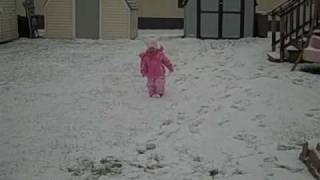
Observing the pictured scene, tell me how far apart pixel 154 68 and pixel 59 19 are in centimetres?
1100

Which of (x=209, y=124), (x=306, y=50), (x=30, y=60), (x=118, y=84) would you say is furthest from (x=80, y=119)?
(x=30, y=60)

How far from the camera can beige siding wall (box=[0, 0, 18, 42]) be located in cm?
1848

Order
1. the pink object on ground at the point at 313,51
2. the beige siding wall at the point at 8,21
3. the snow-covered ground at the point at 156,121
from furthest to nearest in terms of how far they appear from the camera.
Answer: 1. the beige siding wall at the point at 8,21
2. the pink object on ground at the point at 313,51
3. the snow-covered ground at the point at 156,121

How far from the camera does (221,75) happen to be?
11.6 meters

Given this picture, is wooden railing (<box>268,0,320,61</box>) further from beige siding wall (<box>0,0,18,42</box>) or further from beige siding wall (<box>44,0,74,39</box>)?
beige siding wall (<box>0,0,18,42</box>)

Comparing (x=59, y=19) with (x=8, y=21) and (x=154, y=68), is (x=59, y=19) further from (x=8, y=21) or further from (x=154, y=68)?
(x=154, y=68)

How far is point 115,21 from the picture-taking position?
65.0 feet

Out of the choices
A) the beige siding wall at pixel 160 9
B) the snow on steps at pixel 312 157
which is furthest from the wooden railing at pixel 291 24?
the beige siding wall at pixel 160 9

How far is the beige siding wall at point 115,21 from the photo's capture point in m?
19.7

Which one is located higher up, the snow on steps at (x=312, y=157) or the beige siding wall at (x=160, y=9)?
the beige siding wall at (x=160, y=9)

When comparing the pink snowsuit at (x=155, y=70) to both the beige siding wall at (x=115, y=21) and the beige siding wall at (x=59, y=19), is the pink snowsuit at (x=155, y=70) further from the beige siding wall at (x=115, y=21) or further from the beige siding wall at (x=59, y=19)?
the beige siding wall at (x=59, y=19)

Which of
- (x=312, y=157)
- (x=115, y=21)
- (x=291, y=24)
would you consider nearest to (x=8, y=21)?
(x=115, y=21)

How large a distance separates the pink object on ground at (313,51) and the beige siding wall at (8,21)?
1040cm

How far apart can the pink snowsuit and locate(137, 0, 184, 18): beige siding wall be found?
15291mm
